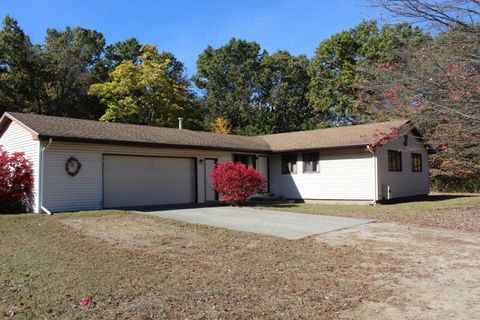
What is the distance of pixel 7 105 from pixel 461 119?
3290cm

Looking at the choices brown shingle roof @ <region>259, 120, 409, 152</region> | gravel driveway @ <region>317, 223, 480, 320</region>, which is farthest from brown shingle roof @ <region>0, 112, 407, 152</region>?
gravel driveway @ <region>317, 223, 480, 320</region>

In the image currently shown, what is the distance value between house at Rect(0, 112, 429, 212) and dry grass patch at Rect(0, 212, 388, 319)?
4395 mm

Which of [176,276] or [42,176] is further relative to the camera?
[42,176]

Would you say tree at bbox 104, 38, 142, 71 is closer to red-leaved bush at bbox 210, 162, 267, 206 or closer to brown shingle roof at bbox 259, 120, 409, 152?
brown shingle roof at bbox 259, 120, 409, 152

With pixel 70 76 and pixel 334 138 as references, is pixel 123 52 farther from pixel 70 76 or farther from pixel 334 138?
pixel 334 138

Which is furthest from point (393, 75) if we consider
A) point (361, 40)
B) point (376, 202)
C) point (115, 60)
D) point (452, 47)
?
point (115, 60)

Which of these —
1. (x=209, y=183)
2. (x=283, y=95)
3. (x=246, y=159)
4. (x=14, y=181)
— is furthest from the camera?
(x=283, y=95)

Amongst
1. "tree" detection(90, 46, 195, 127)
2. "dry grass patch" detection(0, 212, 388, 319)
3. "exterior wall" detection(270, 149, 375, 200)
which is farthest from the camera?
"tree" detection(90, 46, 195, 127)

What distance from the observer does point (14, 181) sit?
1473 cm

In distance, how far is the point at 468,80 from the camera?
9.92 metres

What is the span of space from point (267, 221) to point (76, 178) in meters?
7.01

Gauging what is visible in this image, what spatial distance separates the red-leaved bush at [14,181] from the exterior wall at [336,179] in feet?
40.1

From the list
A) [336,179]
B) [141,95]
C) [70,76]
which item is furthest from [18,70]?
[336,179]

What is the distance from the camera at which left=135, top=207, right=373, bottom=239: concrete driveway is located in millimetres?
11109
